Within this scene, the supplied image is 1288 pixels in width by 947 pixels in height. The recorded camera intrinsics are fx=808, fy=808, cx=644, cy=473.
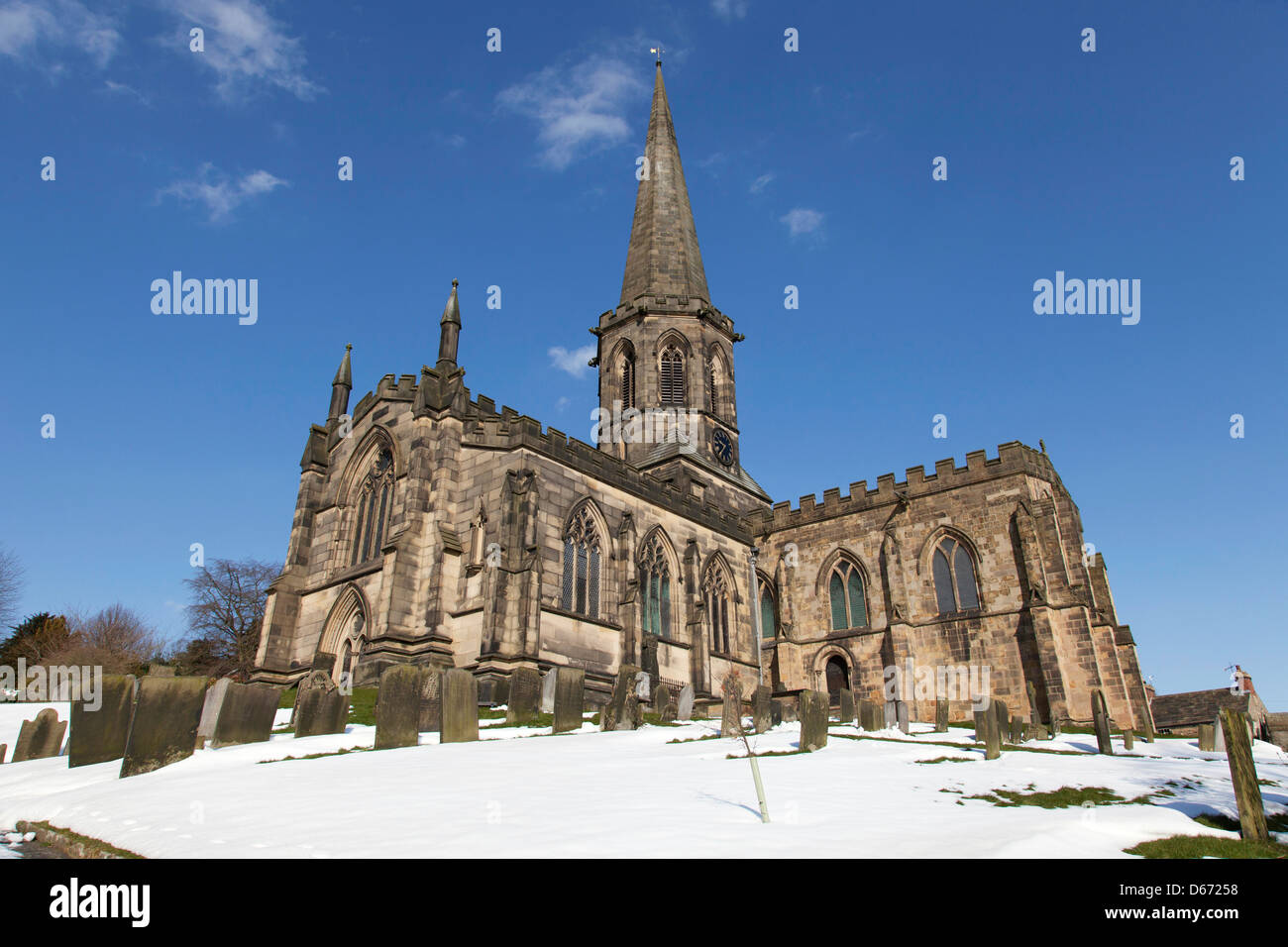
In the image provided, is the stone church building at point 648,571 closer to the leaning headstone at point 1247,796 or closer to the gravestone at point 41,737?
the gravestone at point 41,737

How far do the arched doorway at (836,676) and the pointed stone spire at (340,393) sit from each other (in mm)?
19816

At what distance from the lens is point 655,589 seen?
2691 centimetres

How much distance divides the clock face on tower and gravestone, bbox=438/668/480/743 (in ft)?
85.7

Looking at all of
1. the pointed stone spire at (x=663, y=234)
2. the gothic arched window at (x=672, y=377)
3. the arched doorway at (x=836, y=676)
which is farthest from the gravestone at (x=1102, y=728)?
the pointed stone spire at (x=663, y=234)

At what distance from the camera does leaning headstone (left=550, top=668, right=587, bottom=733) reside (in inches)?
560

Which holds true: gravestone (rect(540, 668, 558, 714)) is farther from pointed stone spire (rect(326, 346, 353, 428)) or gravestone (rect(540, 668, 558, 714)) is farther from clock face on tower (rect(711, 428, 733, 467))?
clock face on tower (rect(711, 428, 733, 467))

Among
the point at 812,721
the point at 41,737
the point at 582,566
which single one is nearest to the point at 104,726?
the point at 41,737

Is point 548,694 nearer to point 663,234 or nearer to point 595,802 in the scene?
point 595,802

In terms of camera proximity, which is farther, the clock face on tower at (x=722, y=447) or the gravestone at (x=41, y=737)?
the clock face on tower at (x=722, y=447)

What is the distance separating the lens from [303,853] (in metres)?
5.22

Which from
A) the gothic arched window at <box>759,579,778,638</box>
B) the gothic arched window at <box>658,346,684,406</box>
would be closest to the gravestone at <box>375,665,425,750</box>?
the gothic arched window at <box>759,579,778,638</box>

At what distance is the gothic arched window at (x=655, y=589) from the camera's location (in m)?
26.1

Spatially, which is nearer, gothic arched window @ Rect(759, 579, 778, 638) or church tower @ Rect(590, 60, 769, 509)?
gothic arched window @ Rect(759, 579, 778, 638)
